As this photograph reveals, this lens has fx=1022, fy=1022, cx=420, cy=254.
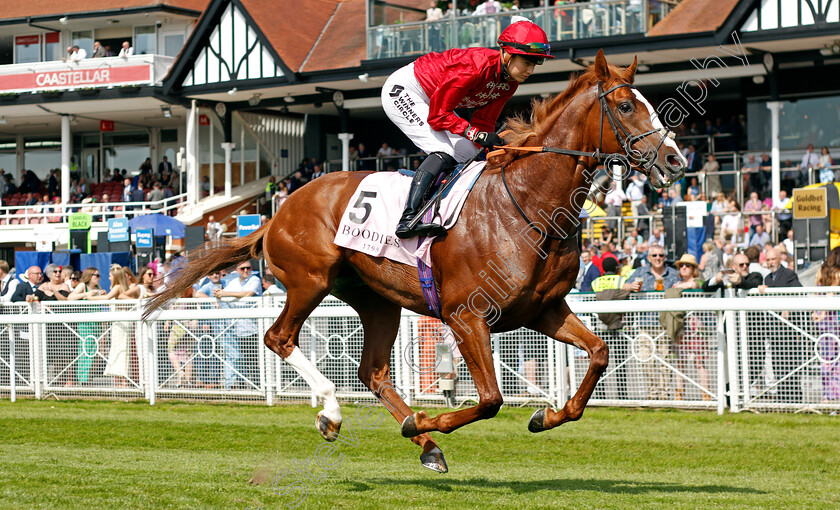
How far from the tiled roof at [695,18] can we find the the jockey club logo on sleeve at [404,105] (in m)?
13.1

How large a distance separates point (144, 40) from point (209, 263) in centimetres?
2404

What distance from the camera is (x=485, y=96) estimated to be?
5.54m

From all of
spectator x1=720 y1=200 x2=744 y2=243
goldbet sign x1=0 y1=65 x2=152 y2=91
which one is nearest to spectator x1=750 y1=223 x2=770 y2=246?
spectator x1=720 y1=200 x2=744 y2=243

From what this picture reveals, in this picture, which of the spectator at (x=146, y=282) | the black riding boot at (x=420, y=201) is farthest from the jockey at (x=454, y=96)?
the spectator at (x=146, y=282)

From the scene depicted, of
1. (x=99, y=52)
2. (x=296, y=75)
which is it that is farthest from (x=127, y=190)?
(x=296, y=75)

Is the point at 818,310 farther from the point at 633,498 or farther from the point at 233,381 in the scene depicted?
the point at 233,381

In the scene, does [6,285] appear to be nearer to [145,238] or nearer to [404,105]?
[145,238]

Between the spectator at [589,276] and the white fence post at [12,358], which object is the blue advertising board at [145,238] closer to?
the white fence post at [12,358]

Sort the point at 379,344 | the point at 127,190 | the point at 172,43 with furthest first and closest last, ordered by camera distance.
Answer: the point at 172,43
the point at 127,190
the point at 379,344

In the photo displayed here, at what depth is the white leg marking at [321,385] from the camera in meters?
5.65

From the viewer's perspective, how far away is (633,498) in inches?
201

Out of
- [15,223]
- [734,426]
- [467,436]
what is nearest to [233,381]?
[467,436]

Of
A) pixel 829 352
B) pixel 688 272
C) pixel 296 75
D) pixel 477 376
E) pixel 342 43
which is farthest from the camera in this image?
pixel 342 43

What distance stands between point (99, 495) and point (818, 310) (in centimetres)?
588
